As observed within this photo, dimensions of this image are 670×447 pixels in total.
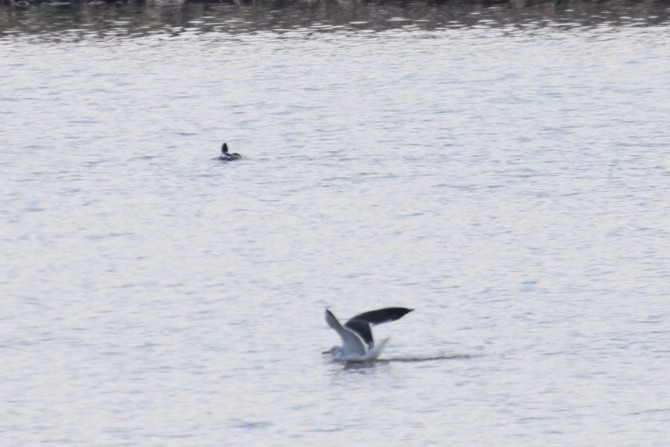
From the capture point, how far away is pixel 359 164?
38.4m

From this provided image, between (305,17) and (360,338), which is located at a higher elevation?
(360,338)

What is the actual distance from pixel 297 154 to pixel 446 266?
1304 cm

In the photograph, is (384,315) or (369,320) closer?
(384,315)

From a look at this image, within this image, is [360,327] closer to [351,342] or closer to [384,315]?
[351,342]

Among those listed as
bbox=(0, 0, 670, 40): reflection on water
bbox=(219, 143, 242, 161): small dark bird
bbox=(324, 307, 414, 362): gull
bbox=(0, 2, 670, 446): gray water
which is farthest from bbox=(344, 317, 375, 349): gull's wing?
bbox=(0, 0, 670, 40): reflection on water

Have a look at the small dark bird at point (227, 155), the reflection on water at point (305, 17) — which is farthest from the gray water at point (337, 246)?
the reflection on water at point (305, 17)

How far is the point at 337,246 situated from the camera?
29.4m

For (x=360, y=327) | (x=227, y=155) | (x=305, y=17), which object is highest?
(x=360, y=327)

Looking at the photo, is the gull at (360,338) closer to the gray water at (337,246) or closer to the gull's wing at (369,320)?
the gull's wing at (369,320)

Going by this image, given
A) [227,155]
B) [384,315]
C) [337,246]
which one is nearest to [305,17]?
[227,155]

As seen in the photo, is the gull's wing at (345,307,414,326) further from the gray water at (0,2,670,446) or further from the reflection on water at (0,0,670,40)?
the reflection on water at (0,0,670,40)

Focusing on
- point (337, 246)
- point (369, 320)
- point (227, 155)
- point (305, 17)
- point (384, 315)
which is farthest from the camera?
point (305, 17)

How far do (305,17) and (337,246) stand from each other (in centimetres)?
3947

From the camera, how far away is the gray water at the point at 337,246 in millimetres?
20469
